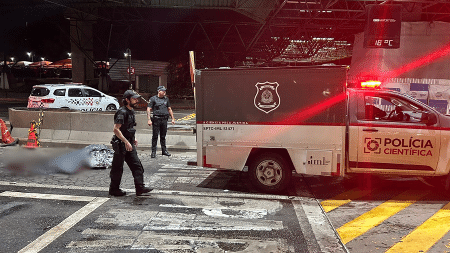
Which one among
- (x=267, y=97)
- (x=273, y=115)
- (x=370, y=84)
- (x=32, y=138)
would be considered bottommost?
(x=32, y=138)

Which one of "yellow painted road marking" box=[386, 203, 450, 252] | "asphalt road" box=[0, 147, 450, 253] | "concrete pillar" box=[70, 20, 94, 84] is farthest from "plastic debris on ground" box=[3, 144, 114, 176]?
"concrete pillar" box=[70, 20, 94, 84]

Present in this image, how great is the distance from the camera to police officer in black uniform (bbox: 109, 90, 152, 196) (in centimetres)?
618

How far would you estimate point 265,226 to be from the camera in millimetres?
5109

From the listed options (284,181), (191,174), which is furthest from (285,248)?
(191,174)

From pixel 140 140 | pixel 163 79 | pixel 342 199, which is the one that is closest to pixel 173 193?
pixel 342 199

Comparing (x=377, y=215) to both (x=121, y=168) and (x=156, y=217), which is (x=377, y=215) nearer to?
(x=156, y=217)

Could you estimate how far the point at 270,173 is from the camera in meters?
6.80

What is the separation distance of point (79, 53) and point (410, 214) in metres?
31.9

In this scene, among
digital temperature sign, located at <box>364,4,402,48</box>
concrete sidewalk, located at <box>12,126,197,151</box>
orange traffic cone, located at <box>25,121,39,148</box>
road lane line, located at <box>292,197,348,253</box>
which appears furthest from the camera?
digital temperature sign, located at <box>364,4,402,48</box>

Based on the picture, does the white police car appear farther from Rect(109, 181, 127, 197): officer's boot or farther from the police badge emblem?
the police badge emblem

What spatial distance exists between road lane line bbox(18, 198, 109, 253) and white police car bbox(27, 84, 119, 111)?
14.0m

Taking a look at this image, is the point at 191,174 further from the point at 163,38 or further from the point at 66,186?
the point at 163,38

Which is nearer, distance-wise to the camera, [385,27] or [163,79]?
[385,27]

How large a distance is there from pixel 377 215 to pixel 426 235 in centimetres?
87
